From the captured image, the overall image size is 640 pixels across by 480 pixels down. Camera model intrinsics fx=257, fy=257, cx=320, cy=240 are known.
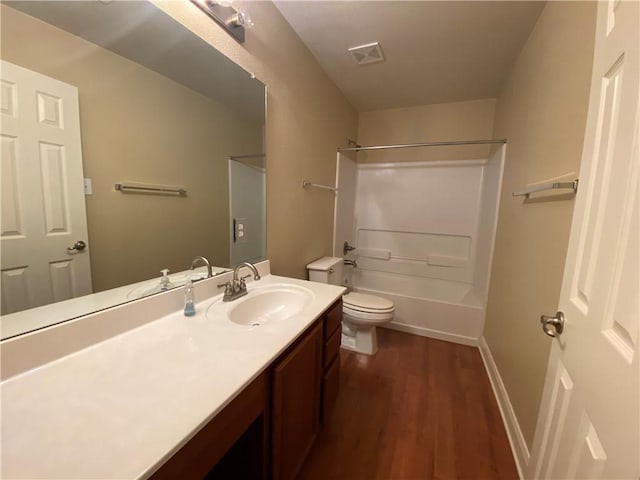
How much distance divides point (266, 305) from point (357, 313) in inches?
37.5

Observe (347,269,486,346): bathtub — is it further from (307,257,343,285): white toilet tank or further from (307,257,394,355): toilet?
(307,257,343,285): white toilet tank

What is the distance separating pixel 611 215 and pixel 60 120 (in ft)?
4.78

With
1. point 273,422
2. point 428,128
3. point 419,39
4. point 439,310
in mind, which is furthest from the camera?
point 428,128

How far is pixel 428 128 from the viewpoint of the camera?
2840 mm

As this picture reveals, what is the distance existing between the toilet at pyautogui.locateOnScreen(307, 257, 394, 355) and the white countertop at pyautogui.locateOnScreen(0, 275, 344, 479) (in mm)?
1166

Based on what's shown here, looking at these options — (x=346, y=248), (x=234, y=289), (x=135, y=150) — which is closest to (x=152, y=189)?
(x=135, y=150)

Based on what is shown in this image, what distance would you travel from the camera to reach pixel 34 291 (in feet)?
2.38

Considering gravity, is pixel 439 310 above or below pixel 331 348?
below

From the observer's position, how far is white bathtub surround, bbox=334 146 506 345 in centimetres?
245

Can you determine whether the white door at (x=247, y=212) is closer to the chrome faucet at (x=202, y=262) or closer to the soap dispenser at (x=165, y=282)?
the chrome faucet at (x=202, y=262)

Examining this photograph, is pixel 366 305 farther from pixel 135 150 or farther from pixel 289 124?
pixel 135 150

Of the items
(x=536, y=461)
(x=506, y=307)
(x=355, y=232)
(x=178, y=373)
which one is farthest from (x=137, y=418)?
(x=355, y=232)

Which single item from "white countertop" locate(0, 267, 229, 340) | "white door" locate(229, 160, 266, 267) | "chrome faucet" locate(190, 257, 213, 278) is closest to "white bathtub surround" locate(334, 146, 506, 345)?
"white door" locate(229, 160, 266, 267)

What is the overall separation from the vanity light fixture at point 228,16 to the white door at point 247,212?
0.62 metres
